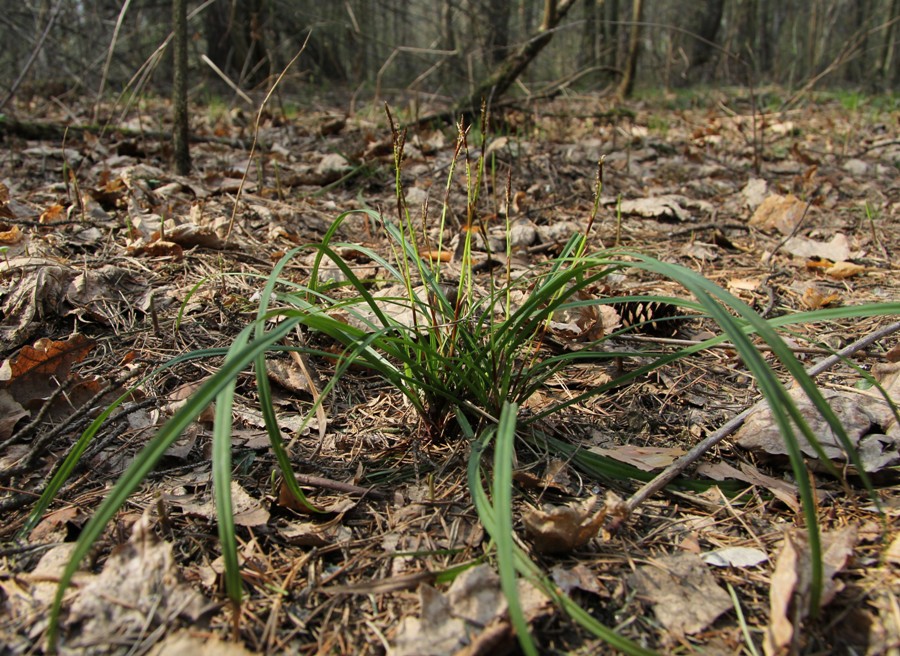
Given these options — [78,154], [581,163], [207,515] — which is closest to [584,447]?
[207,515]

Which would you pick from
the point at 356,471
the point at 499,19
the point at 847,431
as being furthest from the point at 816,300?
the point at 499,19

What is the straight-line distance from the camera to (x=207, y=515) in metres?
1.07

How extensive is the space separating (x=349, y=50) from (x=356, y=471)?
7.66 m

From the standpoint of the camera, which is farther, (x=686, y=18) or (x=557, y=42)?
(x=686, y=18)

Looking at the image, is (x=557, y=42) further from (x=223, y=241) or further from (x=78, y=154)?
(x=223, y=241)

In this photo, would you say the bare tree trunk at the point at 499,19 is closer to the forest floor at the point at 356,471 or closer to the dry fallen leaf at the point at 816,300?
the forest floor at the point at 356,471

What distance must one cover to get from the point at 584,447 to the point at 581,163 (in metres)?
2.72

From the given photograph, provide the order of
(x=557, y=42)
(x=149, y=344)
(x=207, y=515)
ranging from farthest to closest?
(x=557, y=42) < (x=149, y=344) < (x=207, y=515)

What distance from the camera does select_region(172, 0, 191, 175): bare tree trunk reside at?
98.7 inches

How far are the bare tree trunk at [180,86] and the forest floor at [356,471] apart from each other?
16 centimetres

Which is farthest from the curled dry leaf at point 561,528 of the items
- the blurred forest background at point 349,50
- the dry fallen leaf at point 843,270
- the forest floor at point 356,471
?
the blurred forest background at point 349,50

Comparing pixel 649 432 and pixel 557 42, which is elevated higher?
pixel 557 42

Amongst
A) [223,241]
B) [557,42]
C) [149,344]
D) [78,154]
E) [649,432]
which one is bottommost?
[649,432]

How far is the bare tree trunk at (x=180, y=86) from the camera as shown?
98.7 inches
